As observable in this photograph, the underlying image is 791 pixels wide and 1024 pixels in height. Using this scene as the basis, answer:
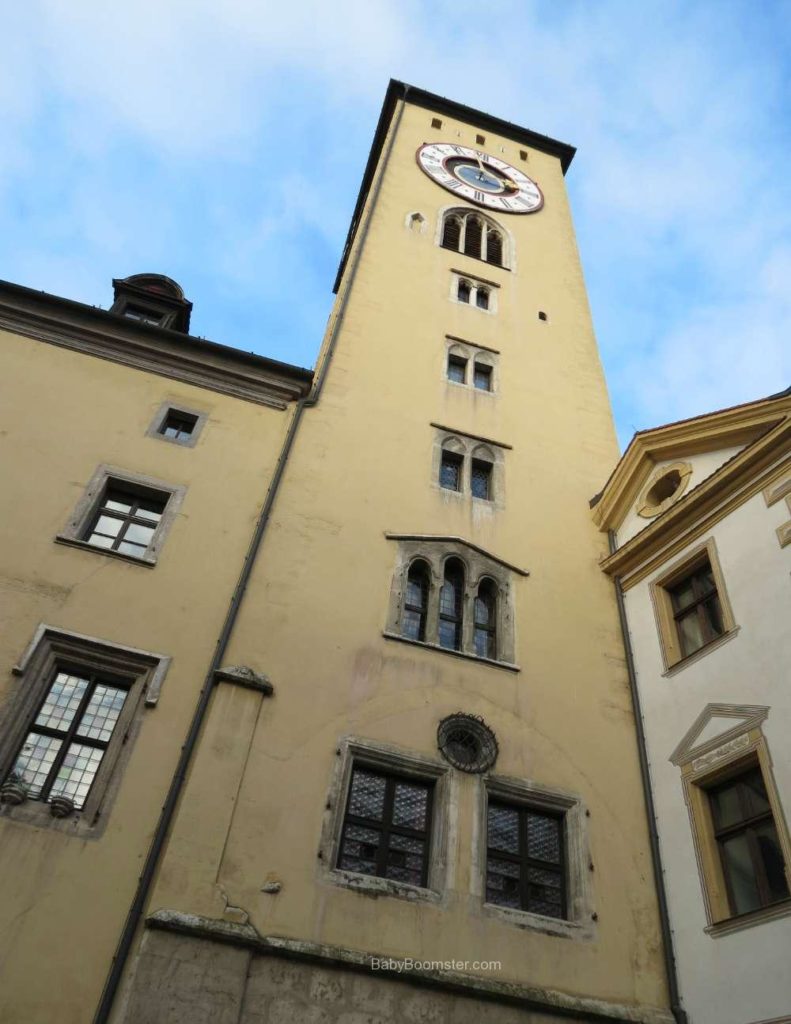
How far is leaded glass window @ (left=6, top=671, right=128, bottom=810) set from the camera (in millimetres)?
11031

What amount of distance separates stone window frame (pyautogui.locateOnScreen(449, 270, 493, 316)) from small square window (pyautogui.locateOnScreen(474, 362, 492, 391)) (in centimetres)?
244

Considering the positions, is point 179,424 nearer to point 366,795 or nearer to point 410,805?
point 366,795

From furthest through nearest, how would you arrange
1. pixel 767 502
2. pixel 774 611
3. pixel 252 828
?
pixel 767 502 < pixel 774 611 < pixel 252 828

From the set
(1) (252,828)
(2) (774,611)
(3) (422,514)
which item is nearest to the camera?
(1) (252,828)

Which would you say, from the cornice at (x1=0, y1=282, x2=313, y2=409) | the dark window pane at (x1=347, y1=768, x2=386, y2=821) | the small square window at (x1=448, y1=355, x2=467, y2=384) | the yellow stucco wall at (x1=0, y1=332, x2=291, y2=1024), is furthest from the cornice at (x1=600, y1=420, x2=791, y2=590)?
the cornice at (x1=0, y1=282, x2=313, y2=409)

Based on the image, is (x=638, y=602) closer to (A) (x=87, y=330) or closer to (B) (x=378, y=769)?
(B) (x=378, y=769)

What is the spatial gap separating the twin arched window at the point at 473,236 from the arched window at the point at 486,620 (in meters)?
12.5

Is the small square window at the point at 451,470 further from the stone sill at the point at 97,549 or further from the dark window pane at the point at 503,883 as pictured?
the dark window pane at the point at 503,883

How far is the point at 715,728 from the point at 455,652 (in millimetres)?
4043

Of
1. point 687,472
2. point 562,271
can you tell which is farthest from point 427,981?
A: point 562,271

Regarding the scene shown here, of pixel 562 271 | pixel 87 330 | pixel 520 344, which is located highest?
pixel 562 271

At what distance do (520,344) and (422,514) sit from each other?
736cm

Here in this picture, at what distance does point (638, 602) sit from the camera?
1523 cm

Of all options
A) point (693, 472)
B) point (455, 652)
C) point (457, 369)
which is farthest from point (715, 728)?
point (457, 369)
